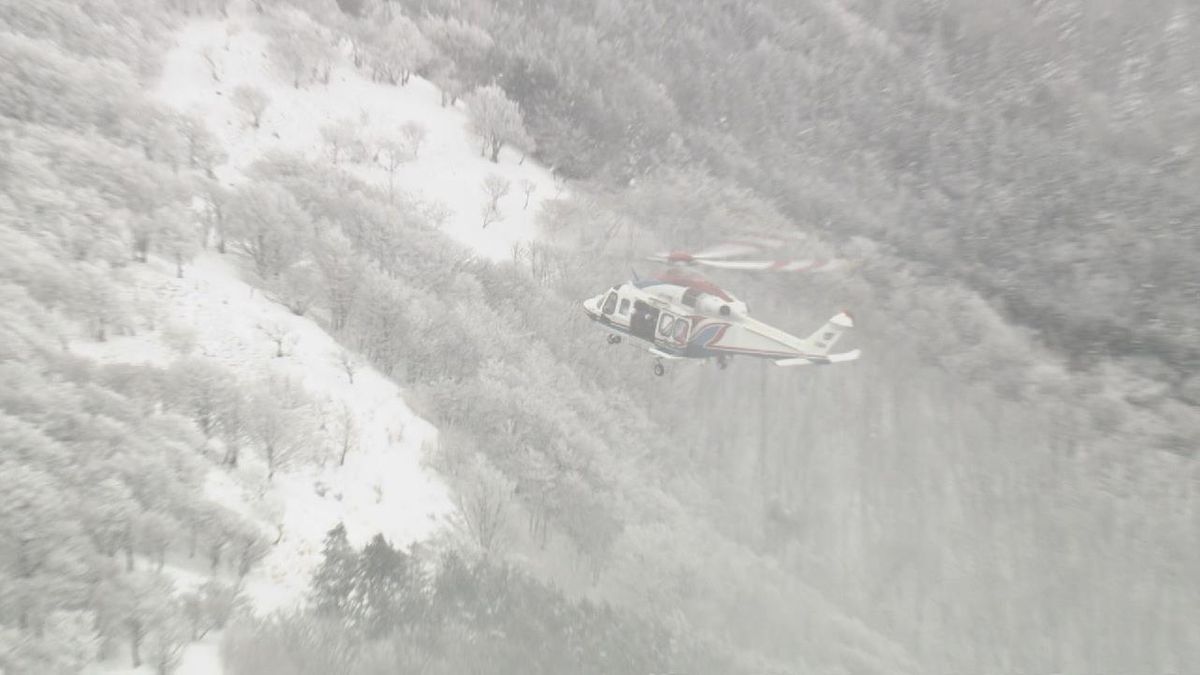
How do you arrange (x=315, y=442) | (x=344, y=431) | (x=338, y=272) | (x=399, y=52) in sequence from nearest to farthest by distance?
(x=315, y=442) < (x=344, y=431) < (x=338, y=272) < (x=399, y=52)

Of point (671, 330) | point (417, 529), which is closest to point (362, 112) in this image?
point (671, 330)

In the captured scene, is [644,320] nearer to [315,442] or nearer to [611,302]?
[611,302]

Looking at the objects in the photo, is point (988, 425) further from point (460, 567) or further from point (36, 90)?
point (36, 90)

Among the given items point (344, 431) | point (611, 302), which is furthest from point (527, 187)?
point (344, 431)

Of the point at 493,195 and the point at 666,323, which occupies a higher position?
the point at 493,195

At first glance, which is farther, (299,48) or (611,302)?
(299,48)

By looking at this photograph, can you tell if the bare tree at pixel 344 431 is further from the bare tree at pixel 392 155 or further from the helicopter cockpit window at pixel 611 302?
the bare tree at pixel 392 155

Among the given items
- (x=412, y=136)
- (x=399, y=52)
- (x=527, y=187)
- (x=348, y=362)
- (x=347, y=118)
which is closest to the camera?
(x=348, y=362)
